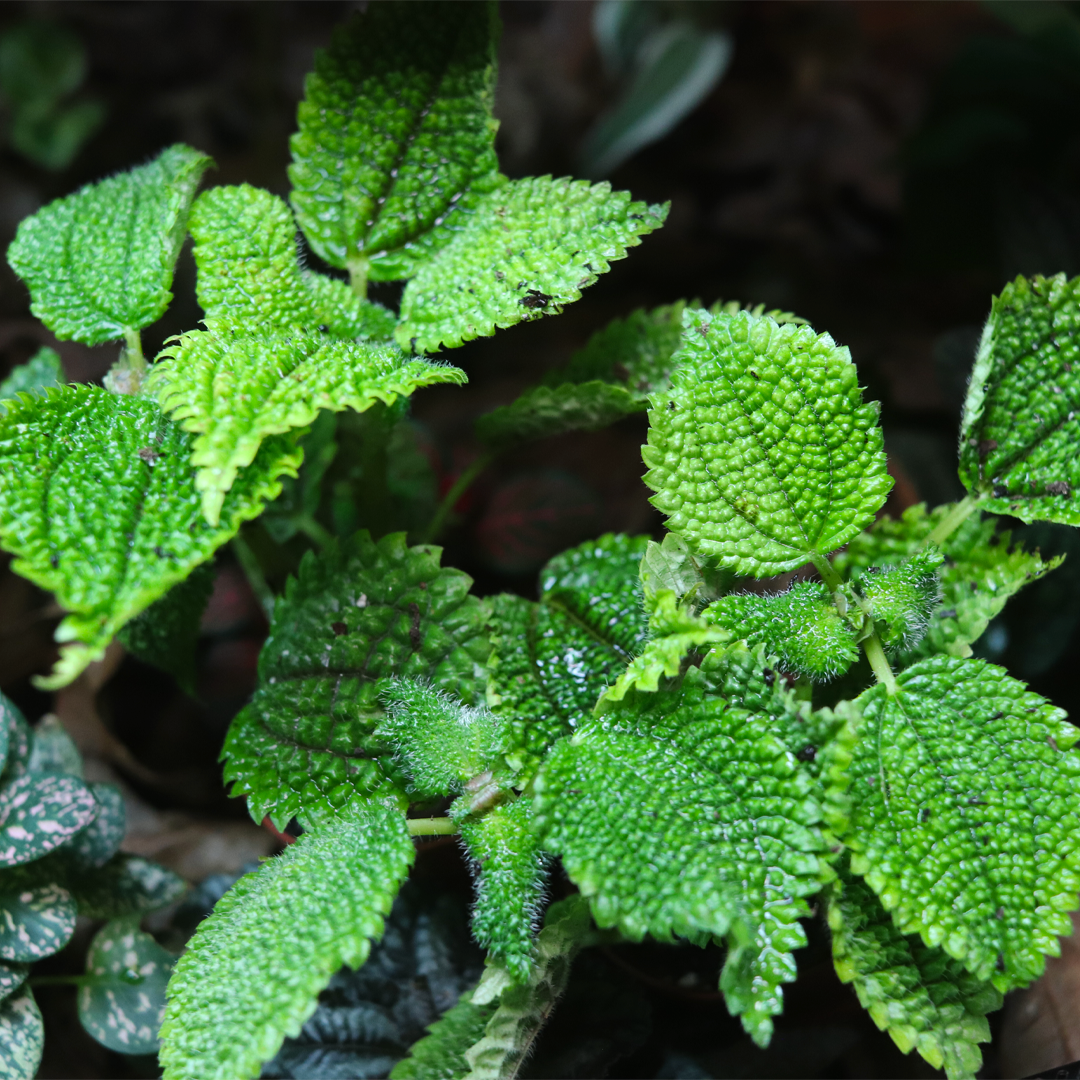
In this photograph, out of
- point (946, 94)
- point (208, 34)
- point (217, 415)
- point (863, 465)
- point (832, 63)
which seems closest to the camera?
point (217, 415)

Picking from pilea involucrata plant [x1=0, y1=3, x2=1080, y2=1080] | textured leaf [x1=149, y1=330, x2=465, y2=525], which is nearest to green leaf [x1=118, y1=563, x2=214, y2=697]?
pilea involucrata plant [x1=0, y1=3, x2=1080, y2=1080]

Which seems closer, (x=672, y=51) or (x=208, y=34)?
(x=672, y=51)

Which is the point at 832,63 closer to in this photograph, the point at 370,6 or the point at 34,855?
the point at 370,6

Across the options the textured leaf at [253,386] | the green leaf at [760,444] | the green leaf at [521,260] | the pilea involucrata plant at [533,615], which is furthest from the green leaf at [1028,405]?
the textured leaf at [253,386]

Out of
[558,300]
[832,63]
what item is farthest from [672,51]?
[558,300]

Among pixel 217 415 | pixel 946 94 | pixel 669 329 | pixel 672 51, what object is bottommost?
pixel 946 94

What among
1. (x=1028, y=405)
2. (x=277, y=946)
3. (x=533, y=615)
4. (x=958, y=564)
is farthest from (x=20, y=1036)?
(x=1028, y=405)

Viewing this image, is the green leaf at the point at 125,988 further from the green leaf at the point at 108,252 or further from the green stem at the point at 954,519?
the green stem at the point at 954,519

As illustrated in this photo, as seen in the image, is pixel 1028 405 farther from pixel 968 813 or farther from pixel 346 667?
pixel 346 667
